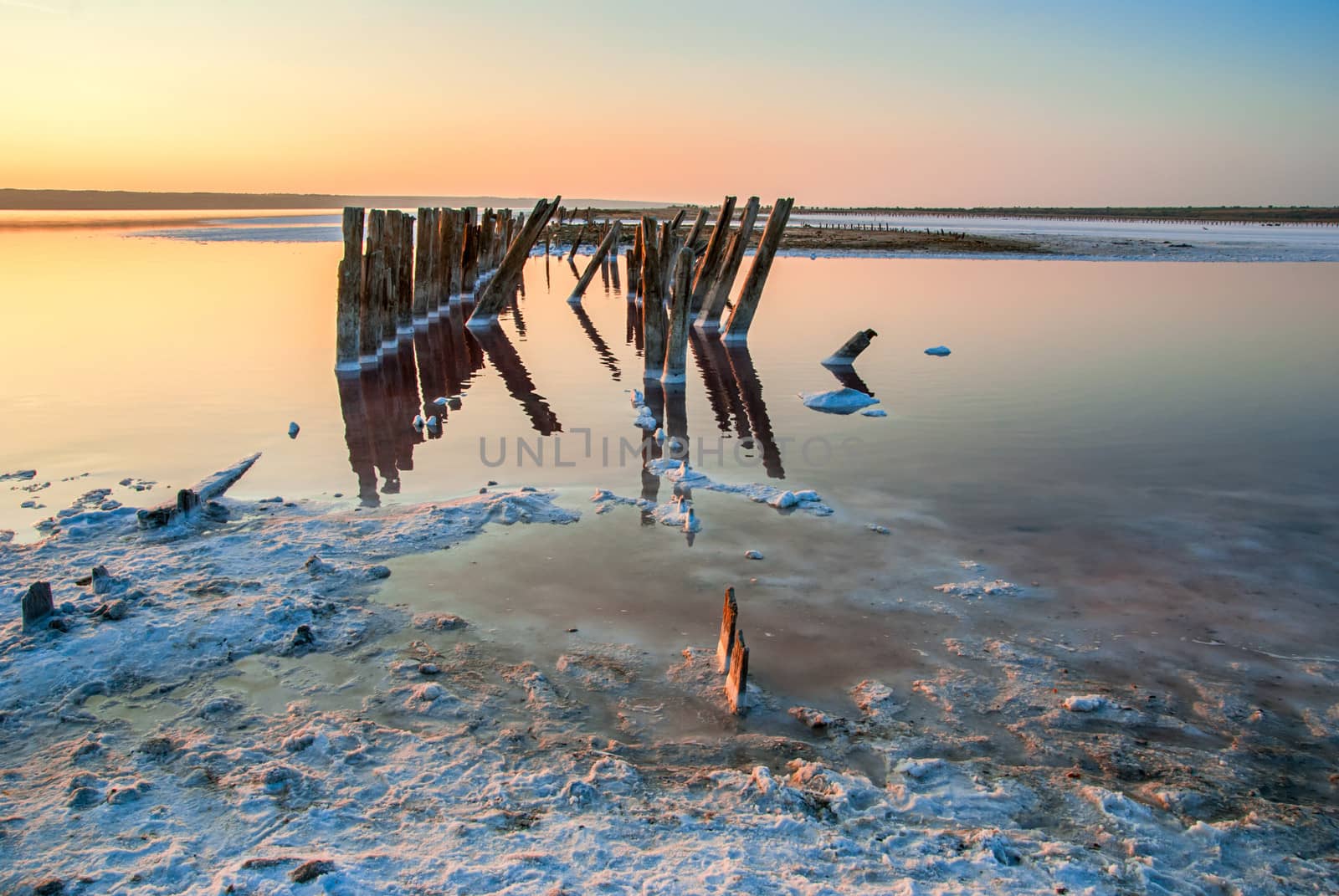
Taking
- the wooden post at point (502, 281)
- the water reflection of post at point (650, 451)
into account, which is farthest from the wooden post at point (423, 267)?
the water reflection of post at point (650, 451)

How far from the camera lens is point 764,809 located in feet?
10.5

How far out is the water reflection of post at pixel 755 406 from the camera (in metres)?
7.83

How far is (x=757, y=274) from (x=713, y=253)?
3.28 ft

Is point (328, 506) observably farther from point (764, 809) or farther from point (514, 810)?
point (764, 809)

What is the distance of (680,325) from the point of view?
1091 centimetres

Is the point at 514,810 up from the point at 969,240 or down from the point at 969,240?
down

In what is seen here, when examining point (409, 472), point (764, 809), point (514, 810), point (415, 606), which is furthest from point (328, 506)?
point (764, 809)

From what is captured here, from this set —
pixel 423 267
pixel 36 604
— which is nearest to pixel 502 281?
pixel 423 267

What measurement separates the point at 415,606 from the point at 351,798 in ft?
5.44

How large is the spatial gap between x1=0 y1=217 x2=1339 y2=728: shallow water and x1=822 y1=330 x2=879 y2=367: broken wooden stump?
211 mm

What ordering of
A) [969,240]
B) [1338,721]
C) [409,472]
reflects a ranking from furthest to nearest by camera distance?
[969,240] → [409,472] → [1338,721]

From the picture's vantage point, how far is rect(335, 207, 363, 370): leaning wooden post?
10.8 m

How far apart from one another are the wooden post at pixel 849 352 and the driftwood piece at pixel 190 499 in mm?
7948

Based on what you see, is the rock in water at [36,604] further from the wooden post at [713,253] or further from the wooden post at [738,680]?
the wooden post at [713,253]
